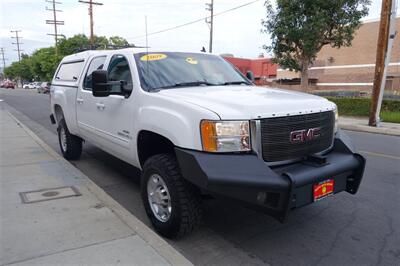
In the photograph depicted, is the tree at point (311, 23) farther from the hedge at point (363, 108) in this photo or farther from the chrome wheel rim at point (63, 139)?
the chrome wheel rim at point (63, 139)

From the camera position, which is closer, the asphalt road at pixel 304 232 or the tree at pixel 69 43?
the asphalt road at pixel 304 232

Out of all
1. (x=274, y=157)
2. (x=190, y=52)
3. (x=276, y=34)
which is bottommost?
(x=274, y=157)

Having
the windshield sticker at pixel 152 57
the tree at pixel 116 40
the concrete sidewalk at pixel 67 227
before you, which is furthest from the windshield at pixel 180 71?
the tree at pixel 116 40

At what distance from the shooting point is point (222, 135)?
123 inches

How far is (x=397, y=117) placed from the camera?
48.2ft

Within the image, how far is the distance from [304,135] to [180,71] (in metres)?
1.77

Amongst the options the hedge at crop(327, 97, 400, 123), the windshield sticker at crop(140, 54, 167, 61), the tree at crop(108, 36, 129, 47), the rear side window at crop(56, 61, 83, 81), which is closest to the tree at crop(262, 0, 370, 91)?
the hedge at crop(327, 97, 400, 123)

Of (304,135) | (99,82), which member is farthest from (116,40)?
(304,135)

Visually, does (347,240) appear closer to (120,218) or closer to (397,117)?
(120,218)

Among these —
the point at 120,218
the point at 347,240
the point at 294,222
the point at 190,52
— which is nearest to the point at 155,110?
the point at 120,218

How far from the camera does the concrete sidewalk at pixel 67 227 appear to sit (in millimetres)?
3101

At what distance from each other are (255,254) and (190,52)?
285cm

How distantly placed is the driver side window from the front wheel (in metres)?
1.13

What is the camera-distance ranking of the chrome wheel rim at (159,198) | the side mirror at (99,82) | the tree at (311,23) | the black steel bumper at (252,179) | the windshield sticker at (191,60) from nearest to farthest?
the black steel bumper at (252,179) → the chrome wheel rim at (159,198) → the side mirror at (99,82) → the windshield sticker at (191,60) → the tree at (311,23)
